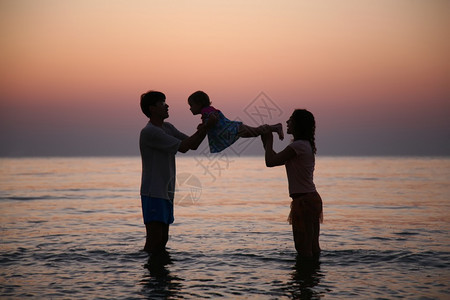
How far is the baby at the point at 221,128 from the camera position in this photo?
6547 millimetres

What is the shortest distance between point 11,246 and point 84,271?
3000 mm

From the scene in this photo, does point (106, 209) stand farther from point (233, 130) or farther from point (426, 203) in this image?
point (426, 203)

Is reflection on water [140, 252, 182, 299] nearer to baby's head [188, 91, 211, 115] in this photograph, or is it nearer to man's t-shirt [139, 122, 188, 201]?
man's t-shirt [139, 122, 188, 201]

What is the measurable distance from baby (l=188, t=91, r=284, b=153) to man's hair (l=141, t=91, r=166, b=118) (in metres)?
0.46

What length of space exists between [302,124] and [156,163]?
2.31m

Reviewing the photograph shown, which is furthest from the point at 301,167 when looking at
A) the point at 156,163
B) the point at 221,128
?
the point at 156,163

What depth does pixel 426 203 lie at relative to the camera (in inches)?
707

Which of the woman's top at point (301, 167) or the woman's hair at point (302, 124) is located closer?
the woman's top at point (301, 167)

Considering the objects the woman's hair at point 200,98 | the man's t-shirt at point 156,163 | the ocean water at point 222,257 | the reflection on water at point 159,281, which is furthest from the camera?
the woman's hair at point 200,98

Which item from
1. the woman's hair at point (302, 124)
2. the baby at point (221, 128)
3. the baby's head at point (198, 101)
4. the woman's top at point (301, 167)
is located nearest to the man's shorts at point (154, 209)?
the baby at point (221, 128)

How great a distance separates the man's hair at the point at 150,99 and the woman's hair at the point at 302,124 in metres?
2.06

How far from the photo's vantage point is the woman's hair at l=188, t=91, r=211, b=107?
21.9 ft

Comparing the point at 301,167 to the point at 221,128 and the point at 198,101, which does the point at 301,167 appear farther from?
the point at 198,101

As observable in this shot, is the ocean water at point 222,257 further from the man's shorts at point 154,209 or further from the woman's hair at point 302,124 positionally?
the woman's hair at point 302,124
